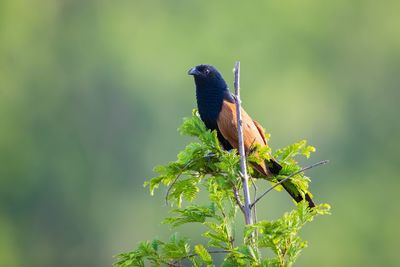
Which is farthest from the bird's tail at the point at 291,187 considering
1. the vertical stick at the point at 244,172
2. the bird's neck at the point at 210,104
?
the bird's neck at the point at 210,104

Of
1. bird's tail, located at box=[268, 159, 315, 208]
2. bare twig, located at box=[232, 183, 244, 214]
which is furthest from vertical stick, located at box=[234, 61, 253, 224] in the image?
bird's tail, located at box=[268, 159, 315, 208]

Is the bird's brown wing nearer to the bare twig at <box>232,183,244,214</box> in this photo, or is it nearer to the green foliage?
the green foliage

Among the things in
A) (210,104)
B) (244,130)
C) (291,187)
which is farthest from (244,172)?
(210,104)

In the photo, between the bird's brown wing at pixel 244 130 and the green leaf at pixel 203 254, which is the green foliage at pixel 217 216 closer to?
the green leaf at pixel 203 254

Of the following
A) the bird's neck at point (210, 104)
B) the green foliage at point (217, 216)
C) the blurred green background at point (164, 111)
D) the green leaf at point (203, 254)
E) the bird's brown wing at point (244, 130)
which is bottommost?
the green leaf at point (203, 254)

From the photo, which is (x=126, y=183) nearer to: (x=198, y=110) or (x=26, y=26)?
(x=26, y=26)

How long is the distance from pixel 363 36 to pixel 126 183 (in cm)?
2772

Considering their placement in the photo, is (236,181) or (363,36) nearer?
(236,181)

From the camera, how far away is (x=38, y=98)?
72.1m

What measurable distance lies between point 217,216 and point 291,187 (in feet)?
2.65

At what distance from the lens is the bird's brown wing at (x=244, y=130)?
21.7ft

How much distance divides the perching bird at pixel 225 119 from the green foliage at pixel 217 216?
10cm

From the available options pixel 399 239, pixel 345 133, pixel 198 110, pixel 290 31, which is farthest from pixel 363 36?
pixel 198 110

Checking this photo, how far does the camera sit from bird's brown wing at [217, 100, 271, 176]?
21.7ft
